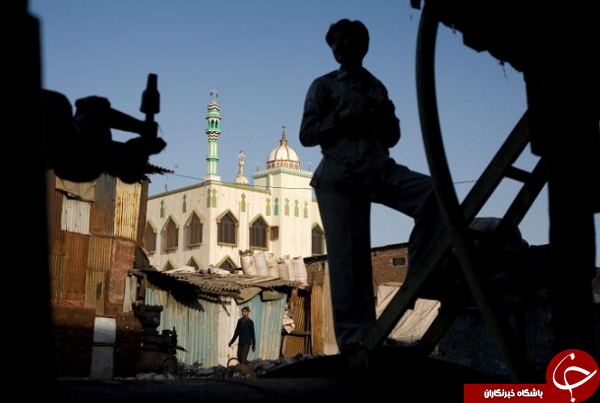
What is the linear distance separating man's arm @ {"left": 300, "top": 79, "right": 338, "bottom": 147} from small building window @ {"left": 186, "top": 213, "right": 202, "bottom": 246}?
3807 cm

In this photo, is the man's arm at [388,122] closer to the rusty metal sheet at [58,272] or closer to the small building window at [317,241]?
the rusty metal sheet at [58,272]

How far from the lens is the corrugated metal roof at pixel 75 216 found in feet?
62.0

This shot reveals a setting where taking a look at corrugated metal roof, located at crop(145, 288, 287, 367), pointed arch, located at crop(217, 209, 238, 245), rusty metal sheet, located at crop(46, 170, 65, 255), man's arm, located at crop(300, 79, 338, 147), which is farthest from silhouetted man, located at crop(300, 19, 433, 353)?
pointed arch, located at crop(217, 209, 238, 245)

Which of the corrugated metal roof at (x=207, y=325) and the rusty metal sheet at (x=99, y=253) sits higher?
the rusty metal sheet at (x=99, y=253)

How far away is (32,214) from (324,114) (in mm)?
2714

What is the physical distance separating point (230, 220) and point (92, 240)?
22.5m

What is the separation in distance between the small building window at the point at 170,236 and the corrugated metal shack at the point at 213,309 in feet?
60.1

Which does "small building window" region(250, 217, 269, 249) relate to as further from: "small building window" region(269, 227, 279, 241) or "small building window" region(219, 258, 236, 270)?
"small building window" region(219, 258, 236, 270)

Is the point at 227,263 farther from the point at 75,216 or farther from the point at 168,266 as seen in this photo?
the point at 75,216

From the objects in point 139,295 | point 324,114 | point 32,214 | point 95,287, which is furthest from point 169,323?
point 32,214

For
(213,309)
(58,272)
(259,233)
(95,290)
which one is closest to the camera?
(58,272)

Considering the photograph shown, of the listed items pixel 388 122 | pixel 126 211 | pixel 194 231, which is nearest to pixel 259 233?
pixel 194 231

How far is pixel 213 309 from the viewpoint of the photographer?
2350 centimetres

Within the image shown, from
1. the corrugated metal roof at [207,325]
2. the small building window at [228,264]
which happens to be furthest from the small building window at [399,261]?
the small building window at [228,264]
